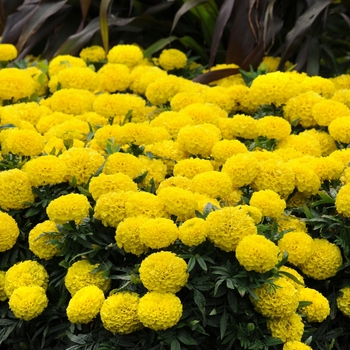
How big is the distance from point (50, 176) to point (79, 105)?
2.93ft

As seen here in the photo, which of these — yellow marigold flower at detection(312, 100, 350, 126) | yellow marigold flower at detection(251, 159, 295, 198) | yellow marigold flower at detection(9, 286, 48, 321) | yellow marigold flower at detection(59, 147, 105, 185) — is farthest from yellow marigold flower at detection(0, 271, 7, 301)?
yellow marigold flower at detection(312, 100, 350, 126)

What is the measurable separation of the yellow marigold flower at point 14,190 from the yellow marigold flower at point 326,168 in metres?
1.03

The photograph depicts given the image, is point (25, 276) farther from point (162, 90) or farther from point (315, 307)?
point (162, 90)

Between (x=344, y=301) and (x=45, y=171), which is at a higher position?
(x=45, y=171)

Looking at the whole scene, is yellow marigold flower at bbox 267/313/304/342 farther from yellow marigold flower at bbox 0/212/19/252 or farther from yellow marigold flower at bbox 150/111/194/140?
yellow marigold flower at bbox 150/111/194/140

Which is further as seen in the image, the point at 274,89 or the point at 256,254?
the point at 274,89

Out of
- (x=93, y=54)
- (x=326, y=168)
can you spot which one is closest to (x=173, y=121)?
(x=326, y=168)

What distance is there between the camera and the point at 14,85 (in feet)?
11.6

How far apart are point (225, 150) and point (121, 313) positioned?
2.82 feet

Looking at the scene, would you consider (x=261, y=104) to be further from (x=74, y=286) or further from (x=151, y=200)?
(x=74, y=286)

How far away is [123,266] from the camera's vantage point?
2432 millimetres

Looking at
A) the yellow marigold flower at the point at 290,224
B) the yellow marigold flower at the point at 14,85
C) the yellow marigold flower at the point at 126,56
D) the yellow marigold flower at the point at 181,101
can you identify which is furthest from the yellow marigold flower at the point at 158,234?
the yellow marigold flower at the point at 126,56

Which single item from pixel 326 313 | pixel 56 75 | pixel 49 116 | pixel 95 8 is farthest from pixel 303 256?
pixel 95 8

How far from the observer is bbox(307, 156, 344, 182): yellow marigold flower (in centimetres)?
273
